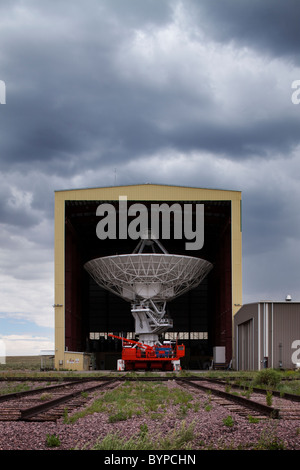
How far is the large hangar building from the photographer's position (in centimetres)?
4528

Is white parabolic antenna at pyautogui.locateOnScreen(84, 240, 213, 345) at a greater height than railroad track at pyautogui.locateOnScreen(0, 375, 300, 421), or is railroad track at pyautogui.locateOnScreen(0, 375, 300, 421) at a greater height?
white parabolic antenna at pyautogui.locateOnScreen(84, 240, 213, 345)

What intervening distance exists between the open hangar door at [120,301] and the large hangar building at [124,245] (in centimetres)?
8

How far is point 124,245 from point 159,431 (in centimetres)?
5847

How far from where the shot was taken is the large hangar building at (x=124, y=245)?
45281 millimetres

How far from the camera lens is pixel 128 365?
149ft

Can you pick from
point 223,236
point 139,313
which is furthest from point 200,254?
point 139,313

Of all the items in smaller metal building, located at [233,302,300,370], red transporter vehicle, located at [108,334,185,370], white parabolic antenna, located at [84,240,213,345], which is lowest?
red transporter vehicle, located at [108,334,185,370]

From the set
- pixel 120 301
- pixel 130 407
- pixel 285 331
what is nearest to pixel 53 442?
pixel 130 407

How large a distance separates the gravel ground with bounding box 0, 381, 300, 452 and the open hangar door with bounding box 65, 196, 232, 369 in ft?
118

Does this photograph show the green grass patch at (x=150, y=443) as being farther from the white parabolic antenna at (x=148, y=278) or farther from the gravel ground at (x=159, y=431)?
the white parabolic antenna at (x=148, y=278)

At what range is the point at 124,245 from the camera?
66938 mm

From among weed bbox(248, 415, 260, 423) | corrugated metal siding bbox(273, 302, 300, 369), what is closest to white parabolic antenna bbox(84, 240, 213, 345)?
corrugated metal siding bbox(273, 302, 300, 369)

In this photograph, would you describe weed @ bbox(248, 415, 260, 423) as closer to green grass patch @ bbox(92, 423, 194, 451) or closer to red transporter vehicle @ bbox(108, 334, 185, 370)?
green grass patch @ bbox(92, 423, 194, 451)
